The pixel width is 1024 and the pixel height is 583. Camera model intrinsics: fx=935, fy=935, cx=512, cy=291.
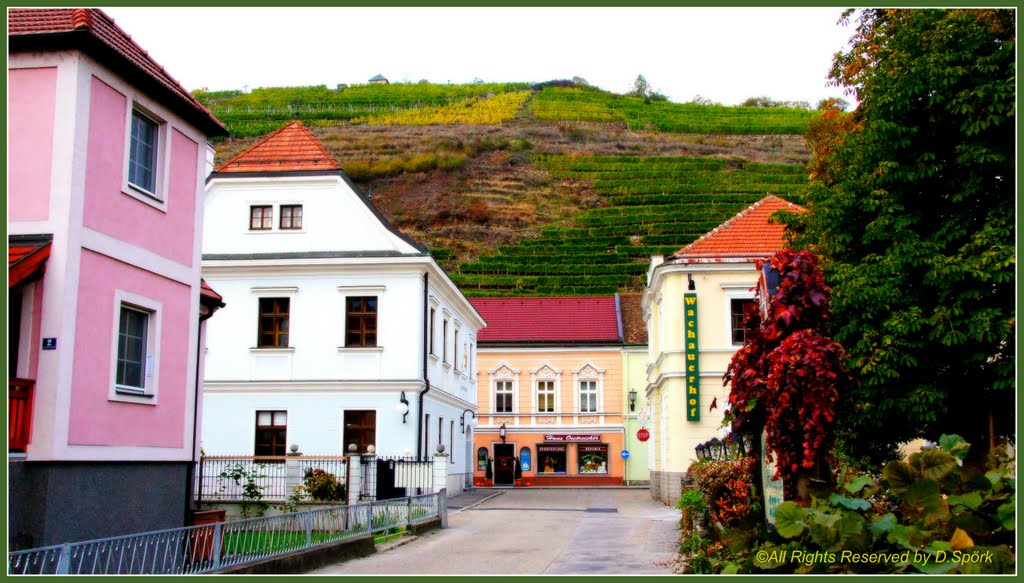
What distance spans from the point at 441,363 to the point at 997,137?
64.1 feet

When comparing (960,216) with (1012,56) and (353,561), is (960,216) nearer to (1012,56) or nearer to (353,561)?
(1012,56)

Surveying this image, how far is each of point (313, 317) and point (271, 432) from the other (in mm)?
3640

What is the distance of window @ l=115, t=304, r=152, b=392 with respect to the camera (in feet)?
40.8

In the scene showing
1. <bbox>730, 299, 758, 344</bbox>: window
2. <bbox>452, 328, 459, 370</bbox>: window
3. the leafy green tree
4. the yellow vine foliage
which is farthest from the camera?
the yellow vine foliage

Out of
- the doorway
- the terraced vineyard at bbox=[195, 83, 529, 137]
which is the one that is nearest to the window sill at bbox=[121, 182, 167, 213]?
the doorway

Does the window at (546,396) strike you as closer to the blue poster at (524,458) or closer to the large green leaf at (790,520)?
the blue poster at (524,458)

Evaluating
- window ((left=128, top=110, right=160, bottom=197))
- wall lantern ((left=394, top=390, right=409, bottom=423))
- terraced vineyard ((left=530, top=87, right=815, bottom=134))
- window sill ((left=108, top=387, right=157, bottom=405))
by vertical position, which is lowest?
window sill ((left=108, top=387, right=157, bottom=405))

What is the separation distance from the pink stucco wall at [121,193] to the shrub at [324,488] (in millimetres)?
8100

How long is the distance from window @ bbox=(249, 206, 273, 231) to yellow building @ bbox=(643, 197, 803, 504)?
485 inches

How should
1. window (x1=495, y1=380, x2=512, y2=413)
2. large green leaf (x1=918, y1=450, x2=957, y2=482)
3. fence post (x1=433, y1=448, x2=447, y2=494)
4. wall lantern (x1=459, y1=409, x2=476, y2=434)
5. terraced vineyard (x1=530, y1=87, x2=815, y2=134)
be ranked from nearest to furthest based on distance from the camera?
large green leaf (x1=918, y1=450, x2=957, y2=482) → fence post (x1=433, y1=448, x2=447, y2=494) → wall lantern (x1=459, y1=409, x2=476, y2=434) → window (x1=495, y1=380, x2=512, y2=413) → terraced vineyard (x1=530, y1=87, x2=815, y2=134)

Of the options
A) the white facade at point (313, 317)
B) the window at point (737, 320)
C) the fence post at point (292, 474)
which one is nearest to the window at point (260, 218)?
the white facade at point (313, 317)

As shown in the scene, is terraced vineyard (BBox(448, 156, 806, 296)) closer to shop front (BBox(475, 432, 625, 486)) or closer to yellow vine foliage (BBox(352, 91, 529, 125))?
shop front (BBox(475, 432, 625, 486))

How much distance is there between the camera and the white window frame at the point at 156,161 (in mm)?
12375

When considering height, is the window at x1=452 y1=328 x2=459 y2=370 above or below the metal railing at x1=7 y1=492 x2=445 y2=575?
above
